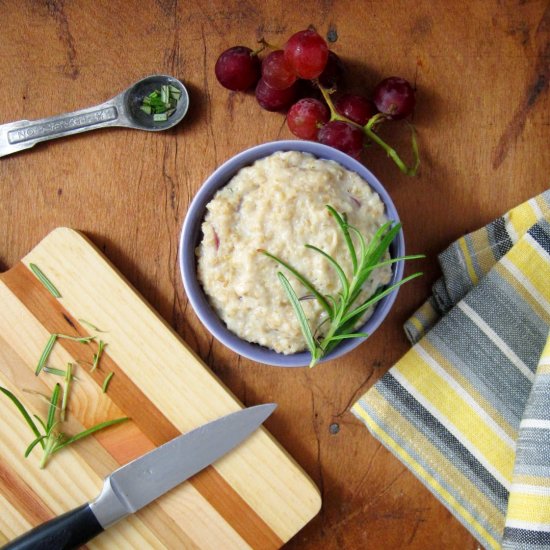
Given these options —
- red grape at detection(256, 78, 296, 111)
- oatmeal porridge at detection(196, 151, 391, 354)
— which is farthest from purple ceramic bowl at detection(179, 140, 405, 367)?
red grape at detection(256, 78, 296, 111)

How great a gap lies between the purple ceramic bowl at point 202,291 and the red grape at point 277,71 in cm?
12

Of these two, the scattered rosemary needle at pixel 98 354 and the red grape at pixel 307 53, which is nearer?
the red grape at pixel 307 53

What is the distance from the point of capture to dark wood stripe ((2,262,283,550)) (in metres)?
1.28

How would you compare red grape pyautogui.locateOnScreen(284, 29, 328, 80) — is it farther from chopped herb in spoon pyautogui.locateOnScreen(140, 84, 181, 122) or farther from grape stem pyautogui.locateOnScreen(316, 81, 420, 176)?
chopped herb in spoon pyautogui.locateOnScreen(140, 84, 181, 122)

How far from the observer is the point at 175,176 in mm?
1346

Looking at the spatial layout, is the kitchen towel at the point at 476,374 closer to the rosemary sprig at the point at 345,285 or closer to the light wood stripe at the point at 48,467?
the rosemary sprig at the point at 345,285

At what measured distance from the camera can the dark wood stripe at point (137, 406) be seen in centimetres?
128

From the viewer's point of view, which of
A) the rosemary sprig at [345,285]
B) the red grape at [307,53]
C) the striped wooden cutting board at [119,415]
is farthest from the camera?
the striped wooden cutting board at [119,415]

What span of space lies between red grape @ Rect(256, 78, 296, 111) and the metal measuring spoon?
15 cm

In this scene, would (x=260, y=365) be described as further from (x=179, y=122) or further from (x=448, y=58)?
(x=448, y=58)

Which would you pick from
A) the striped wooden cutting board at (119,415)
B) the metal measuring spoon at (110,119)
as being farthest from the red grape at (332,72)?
the striped wooden cutting board at (119,415)

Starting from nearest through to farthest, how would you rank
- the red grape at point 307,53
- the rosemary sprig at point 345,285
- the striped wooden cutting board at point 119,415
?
the rosemary sprig at point 345,285 < the red grape at point 307,53 < the striped wooden cutting board at point 119,415

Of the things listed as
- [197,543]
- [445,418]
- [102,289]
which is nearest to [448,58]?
[445,418]

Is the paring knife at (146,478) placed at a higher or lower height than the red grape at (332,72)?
lower
